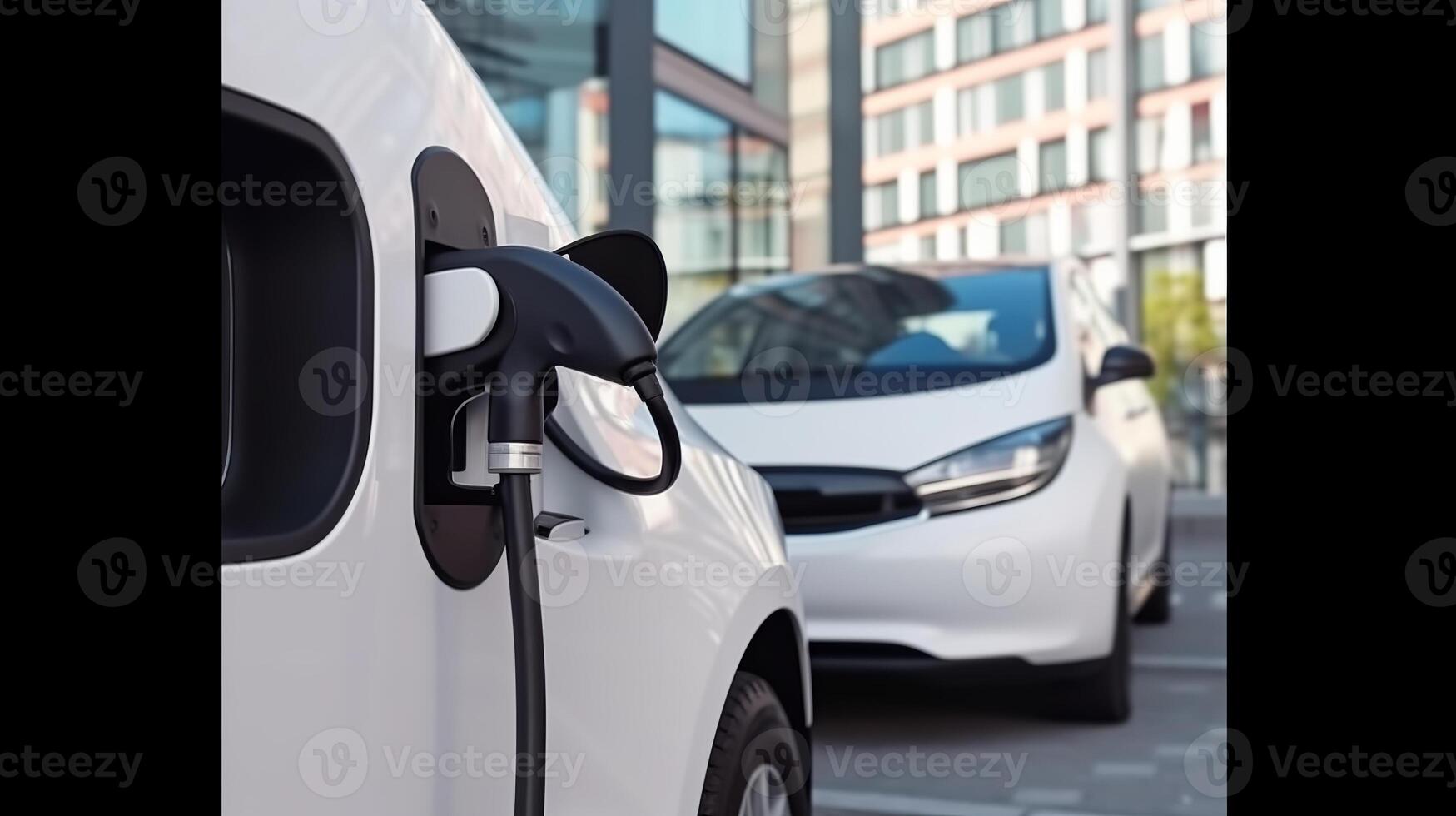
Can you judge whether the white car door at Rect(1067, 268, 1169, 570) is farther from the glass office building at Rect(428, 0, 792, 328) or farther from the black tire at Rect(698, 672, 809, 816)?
the glass office building at Rect(428, 0, 792, 328)

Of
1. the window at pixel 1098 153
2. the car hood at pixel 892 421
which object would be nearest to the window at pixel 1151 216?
the window at pixel 1098 153

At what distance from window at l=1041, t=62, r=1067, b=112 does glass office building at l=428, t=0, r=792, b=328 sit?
2346 cm

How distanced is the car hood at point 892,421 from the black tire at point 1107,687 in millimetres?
543

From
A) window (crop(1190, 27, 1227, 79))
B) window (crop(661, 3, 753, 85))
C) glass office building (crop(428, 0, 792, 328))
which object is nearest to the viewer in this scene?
glass office building (crop(428, 0, 792, 328))

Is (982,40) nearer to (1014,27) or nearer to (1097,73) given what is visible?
(1014,27)

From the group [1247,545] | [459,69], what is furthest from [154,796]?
[1247,545]

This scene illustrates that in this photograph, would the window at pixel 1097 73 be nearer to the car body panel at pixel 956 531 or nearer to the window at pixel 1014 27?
the window at pixel 1014 27

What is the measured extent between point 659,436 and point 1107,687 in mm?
3642

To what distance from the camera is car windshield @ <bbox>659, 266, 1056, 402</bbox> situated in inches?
199

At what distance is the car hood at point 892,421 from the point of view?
4.70 metres

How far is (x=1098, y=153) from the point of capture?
120 feet

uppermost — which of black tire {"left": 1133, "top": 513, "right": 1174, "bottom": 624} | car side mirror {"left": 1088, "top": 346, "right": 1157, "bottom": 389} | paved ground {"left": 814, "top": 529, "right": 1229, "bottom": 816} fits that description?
car side mirror {"left": 1088, "top": 346, "right": 1157, "bottom": 389}

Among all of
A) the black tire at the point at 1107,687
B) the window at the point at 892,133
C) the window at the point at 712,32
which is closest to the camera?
the black tire at the point at 1107,687

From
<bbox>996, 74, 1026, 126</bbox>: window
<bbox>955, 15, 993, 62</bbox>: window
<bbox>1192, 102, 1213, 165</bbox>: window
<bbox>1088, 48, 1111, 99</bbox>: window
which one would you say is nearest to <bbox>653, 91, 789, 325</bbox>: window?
<bbox>1192, 102, 1213, 165</bbox>: window
